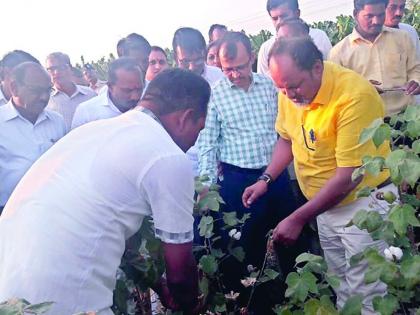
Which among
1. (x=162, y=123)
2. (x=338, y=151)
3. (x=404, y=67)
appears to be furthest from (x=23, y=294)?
(x=404, y=67)

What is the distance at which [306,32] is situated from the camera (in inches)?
160

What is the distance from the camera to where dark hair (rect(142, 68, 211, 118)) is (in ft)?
6.47

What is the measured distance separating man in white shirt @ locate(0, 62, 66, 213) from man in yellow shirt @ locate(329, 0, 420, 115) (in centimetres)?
225

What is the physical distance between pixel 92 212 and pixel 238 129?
1.90 m

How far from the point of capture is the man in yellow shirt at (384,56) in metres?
4.05

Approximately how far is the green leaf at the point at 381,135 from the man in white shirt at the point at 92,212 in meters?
0.64

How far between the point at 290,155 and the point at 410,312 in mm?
1150

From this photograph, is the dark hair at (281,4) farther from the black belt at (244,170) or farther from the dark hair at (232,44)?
the black belt at (244,170)

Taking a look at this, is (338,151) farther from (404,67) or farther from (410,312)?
(404,67)

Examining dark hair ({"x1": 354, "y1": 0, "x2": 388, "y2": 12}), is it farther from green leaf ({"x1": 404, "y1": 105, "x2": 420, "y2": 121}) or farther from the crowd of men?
green leaf ({"x1": 404, "y1": 105, "x2": 420, "y2": 121})

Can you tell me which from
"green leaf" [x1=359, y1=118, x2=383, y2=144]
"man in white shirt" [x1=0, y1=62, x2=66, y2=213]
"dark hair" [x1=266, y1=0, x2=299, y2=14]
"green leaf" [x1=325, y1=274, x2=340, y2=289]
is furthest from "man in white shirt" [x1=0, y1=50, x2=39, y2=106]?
"green leaf" [x1=359, y1=118, x2=383, y2=144]

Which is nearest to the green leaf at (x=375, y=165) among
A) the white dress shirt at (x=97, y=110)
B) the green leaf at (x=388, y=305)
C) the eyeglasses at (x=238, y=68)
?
the green leaf at (x=388, y=305)

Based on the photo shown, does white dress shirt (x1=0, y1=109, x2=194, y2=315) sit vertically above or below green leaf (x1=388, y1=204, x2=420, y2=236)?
above

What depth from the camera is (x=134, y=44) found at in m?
4.77
